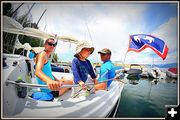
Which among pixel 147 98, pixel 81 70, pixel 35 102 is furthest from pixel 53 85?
pixel 147 98

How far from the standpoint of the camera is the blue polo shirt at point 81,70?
370 centimetres

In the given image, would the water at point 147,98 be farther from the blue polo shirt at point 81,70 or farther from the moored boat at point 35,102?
the blue polo shirt at point 81,70

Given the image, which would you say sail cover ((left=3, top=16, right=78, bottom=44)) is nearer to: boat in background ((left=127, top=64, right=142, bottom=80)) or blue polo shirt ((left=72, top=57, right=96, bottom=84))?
blue polo shirt ((left=72, top=57, right=96, bottom=84))

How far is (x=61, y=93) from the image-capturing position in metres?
3.61

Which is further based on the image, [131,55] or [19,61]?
[131,55]

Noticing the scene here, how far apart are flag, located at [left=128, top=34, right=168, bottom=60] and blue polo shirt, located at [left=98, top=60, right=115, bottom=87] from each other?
36 cm

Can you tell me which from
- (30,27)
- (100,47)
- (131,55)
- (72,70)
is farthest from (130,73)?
(30,27)

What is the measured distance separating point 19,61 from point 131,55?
1533 mm

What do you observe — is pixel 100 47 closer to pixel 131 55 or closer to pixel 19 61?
pixel 131 55

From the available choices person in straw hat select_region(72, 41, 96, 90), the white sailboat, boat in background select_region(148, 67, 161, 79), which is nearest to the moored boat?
the white sailboat

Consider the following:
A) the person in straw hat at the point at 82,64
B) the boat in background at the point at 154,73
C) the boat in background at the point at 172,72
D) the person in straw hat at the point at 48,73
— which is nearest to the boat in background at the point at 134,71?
the boat in background at the point at 154,73

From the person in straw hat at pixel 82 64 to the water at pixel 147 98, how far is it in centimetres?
54

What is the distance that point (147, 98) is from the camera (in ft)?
12.5

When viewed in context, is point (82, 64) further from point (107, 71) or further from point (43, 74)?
point (43, 74)
